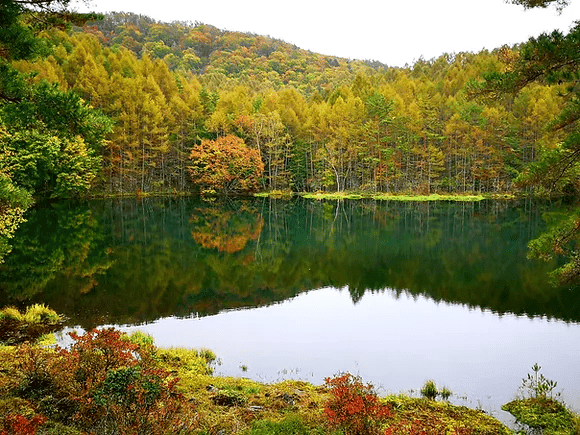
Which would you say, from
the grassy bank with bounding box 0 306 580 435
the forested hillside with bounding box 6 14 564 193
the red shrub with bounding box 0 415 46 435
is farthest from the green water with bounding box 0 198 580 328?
the forested hillside with bounding box 6 14 564 193

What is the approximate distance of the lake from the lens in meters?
9.61

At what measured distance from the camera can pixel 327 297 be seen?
15055mm

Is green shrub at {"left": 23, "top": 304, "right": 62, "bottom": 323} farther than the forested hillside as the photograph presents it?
No

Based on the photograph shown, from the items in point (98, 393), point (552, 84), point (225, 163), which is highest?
point (225, 163)

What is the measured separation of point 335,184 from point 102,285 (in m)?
45.8

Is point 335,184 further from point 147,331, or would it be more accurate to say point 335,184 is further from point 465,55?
point 465,55

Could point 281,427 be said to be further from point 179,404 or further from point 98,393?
point 98,393

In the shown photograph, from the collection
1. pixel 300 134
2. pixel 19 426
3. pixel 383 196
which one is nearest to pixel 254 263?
pixel 19 426

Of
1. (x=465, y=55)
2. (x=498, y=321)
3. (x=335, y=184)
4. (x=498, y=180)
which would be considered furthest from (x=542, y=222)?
(x=465, y=55)

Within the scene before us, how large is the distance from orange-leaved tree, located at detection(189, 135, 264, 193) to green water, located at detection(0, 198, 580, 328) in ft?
60.6

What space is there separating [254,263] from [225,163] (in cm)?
3465

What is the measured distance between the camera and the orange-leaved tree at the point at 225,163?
52156 millimetres

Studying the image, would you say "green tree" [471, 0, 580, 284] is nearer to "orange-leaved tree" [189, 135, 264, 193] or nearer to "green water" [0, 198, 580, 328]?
"green water" [0, 198, 580, 328]

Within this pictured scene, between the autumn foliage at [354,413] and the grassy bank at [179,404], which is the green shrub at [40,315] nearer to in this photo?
the grassy bank at [179,404]
